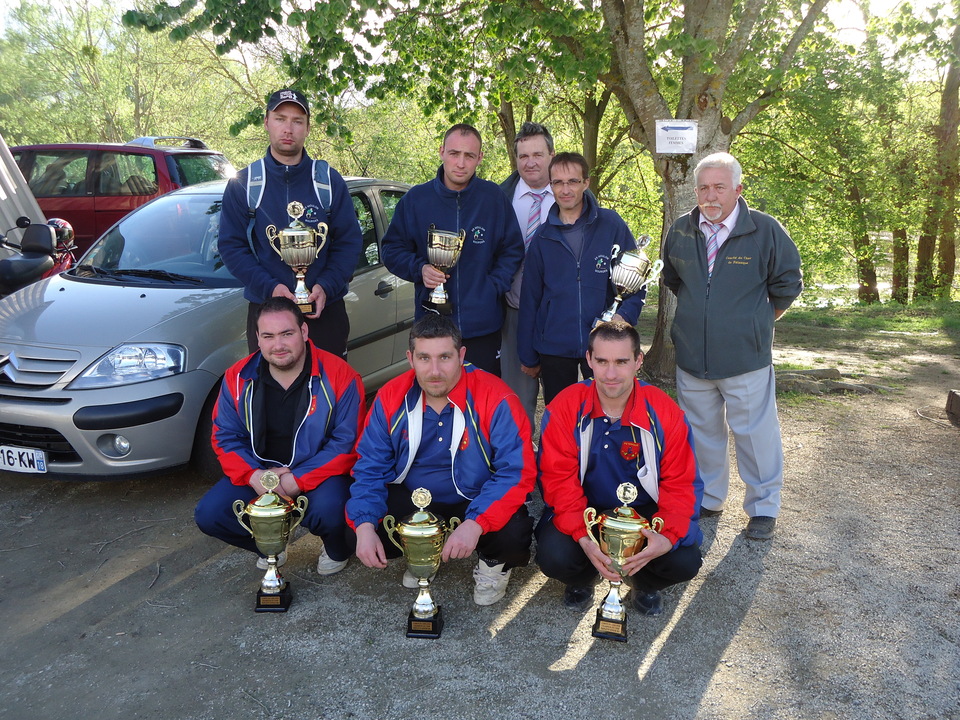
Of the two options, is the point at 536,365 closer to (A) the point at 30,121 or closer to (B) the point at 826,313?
(B) the point at 826,313

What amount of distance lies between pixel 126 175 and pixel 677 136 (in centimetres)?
571

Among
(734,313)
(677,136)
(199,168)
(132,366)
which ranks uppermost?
(199,168)

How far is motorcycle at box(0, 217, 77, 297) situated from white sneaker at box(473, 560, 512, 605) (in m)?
4.09

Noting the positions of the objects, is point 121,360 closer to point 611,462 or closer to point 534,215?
point 534,215

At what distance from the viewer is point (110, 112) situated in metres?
23.8

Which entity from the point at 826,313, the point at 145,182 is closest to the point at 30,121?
the point at 145,182

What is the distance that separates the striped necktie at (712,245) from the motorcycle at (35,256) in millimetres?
4490

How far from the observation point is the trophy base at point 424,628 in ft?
9.88

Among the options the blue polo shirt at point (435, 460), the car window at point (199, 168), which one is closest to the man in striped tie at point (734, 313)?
the blue polo shirt at point (435, 460)

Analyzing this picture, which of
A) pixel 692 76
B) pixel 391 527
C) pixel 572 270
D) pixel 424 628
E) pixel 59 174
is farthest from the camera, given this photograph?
pixel 59 174

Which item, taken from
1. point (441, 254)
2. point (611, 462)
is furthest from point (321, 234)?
point (611, 462)

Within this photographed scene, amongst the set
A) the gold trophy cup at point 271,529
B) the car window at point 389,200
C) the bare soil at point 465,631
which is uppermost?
the car window at point 389,200

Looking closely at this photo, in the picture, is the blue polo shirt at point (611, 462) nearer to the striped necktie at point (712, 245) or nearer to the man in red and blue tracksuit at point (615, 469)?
the man in red and blue tracksuit at point (615, 469)

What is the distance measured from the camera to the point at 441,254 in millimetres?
3840
